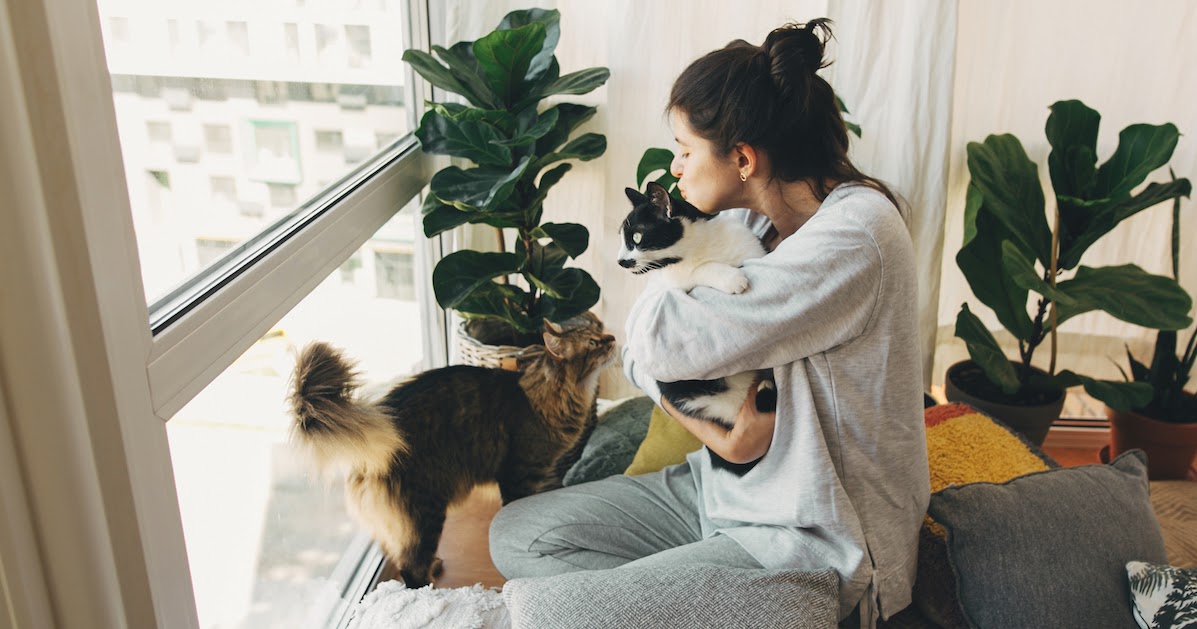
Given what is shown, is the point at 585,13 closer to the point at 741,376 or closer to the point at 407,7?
the point at 407,7

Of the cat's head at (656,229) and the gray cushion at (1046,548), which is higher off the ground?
the cat's head at (656,229)

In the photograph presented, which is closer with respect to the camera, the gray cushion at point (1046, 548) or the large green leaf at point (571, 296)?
the gray cushion at point (1046, 548)

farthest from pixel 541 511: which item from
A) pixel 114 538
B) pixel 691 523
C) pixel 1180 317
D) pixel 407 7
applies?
pixel 1180 317

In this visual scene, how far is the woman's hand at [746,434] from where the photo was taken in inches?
48.0

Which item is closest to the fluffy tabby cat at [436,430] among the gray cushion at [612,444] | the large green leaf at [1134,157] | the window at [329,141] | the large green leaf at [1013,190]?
the gray cushion at [612,444]

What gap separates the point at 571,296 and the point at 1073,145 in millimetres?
1323

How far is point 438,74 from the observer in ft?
5.94

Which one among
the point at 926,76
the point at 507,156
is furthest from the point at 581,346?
the point at 926,76

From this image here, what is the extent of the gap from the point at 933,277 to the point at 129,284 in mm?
1986

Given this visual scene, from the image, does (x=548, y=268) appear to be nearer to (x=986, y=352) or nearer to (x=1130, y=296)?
(x=986, y=352)

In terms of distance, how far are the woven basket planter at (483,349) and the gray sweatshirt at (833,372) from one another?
0.71 meters

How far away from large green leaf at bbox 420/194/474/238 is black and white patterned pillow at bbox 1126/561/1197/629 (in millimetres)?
1416

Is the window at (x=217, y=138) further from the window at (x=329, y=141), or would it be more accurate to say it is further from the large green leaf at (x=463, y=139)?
the large green leaf at (x=463, y=139)

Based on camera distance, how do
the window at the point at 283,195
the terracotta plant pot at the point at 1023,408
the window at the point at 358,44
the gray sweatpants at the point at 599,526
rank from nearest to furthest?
the window at the point at 283,195 → the gray sweatpants at the point at 599,526 → the window at the point at 358,44 → the terracotta plant pot at the point at 1023,408
